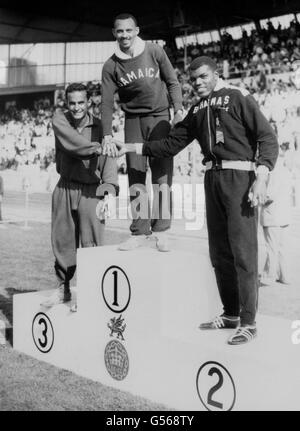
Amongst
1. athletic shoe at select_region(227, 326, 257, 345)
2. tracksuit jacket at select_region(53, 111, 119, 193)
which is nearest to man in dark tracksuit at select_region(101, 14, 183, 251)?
tracksuit jacket at select_region(53, 111, 119, 193)

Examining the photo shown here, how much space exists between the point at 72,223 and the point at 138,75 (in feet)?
3.72

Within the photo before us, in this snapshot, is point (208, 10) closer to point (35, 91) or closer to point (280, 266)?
point (35, 91)

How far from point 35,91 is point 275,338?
2036cm

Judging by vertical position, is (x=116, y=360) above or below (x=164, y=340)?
below

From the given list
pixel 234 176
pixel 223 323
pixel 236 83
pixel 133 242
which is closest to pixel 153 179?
pixel 133 242

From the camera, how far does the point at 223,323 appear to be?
3.29 metres

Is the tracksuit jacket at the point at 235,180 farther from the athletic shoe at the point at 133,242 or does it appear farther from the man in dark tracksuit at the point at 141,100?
the athletic shoe at the point at 133,242

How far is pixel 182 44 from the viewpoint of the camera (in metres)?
17.9

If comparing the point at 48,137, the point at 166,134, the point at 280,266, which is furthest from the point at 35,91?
the point at 166,134

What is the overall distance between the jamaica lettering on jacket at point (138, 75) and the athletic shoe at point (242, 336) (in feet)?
5.53

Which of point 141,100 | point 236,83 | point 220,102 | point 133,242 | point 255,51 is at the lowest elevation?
point 133,242

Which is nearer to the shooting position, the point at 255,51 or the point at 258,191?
the point at 258,191

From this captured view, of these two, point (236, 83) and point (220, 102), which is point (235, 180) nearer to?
point (220, 102)
